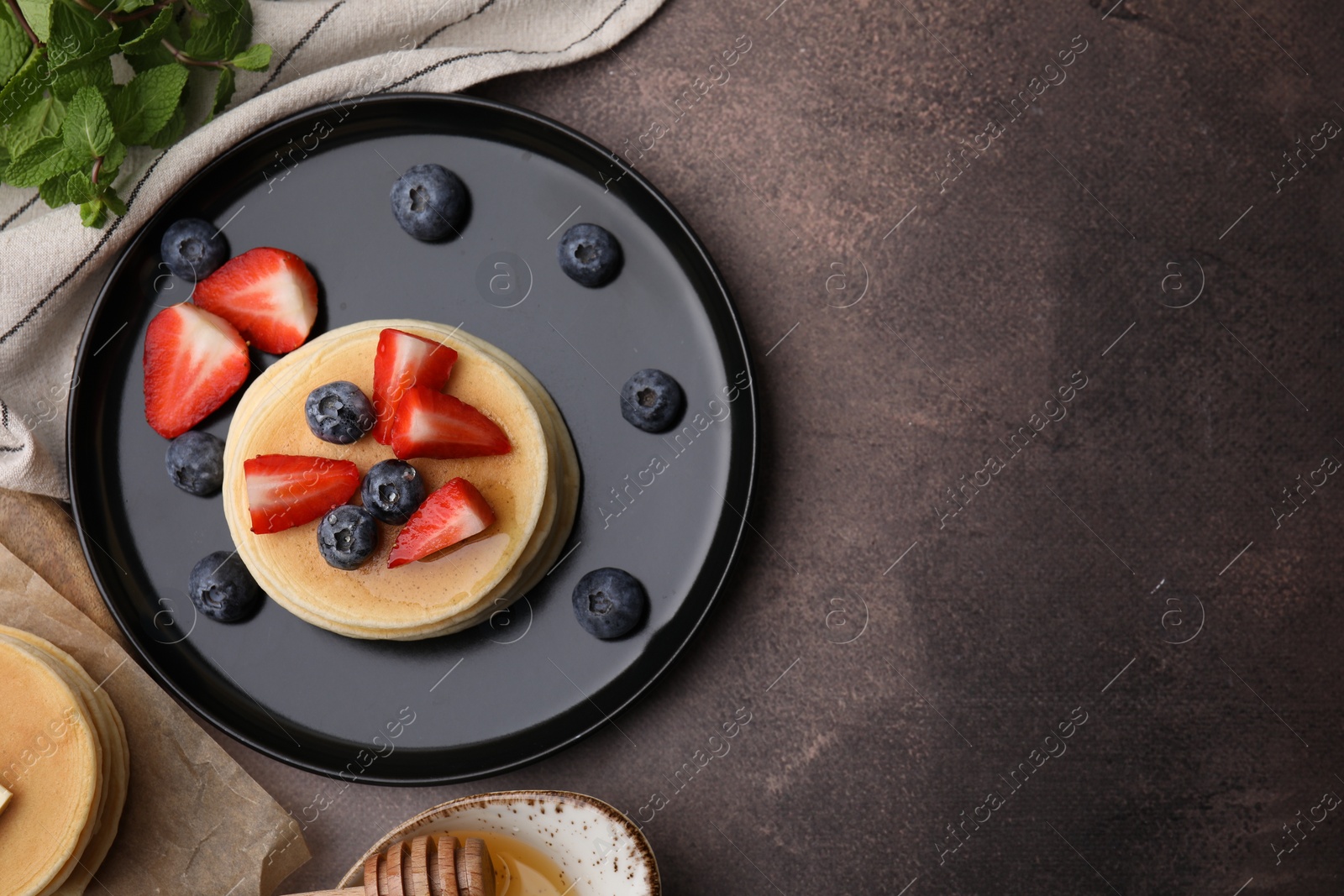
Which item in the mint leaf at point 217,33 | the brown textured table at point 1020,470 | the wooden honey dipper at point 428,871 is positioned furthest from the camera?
the brown textured table at point 1020,470

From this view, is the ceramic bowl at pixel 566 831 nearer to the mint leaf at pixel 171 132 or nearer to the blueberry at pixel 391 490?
the blueberry at pixel 391 490

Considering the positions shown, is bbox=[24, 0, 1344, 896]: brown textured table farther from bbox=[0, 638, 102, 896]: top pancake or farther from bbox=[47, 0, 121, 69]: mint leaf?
bbox=[47, 0, 121, 69]: mint leaf

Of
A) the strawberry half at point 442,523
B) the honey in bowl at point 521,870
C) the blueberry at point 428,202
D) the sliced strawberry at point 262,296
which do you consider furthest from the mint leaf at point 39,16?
the honey in bowl at point 521,870

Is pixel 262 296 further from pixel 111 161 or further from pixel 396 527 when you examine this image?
pixel 396 527

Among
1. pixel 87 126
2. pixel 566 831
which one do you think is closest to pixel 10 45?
pixel 87 126

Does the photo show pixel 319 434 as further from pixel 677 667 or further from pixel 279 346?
pixel 677 667

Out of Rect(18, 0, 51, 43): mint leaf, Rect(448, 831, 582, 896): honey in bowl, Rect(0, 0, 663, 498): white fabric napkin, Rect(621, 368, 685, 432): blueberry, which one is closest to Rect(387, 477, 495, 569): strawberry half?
Rect(621, 368, 685, 432): blueberry
